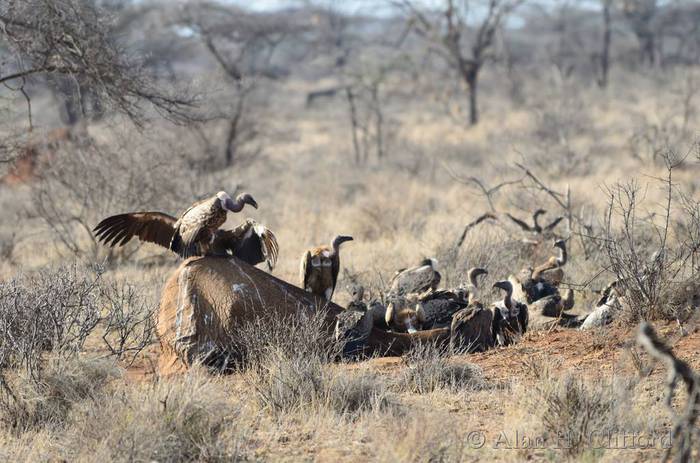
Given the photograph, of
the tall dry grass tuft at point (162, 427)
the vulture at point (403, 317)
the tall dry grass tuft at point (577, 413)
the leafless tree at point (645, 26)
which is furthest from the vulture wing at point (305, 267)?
the leafless tree at point (645, 26)

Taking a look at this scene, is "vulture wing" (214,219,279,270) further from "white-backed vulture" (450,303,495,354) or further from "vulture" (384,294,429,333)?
"white-backed vulture" (450,303,495,354)

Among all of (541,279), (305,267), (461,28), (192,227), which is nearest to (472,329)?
(305,267)

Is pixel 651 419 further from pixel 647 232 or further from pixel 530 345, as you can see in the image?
pixel 647 232

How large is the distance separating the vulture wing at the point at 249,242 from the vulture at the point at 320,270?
602mm

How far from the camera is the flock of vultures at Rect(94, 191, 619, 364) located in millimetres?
6707

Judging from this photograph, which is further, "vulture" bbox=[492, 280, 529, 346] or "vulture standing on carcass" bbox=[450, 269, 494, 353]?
"vulture" bbox=[492, 280, 529, 346]

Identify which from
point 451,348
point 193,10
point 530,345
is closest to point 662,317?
point 530,345

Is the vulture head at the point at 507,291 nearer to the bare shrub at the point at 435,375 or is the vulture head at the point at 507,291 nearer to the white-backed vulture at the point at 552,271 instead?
the white-backed vulture at the point at 552,271

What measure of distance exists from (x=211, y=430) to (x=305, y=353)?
122 centimetres

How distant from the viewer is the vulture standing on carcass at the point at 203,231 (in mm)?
6637

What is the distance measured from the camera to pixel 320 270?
768cm

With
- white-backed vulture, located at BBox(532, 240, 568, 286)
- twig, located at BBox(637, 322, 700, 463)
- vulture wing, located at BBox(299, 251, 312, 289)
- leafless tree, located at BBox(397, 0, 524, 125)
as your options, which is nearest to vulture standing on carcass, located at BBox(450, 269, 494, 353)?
vulture wing, located at BBox(299, 251, 312, 289)

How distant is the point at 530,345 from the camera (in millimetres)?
7023

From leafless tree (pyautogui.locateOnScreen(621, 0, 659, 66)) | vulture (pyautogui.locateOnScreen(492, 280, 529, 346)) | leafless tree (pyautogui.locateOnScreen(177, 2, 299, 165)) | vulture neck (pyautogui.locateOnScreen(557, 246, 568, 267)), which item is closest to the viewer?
vulture (pyautogui.locateOnScreen(492, 280, 529, 346))
